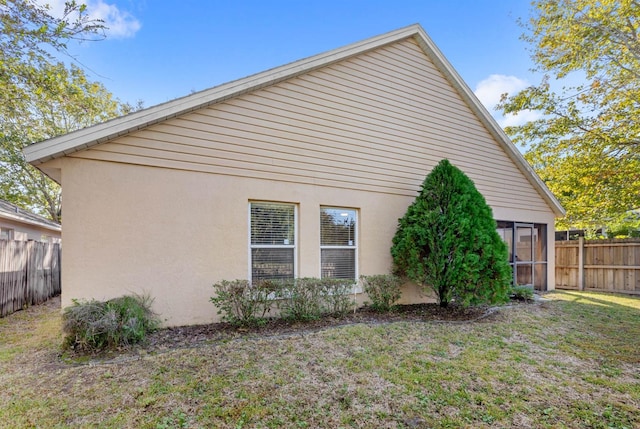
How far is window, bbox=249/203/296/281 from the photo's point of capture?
240 inches

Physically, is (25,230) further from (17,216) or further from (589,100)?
(589,100)

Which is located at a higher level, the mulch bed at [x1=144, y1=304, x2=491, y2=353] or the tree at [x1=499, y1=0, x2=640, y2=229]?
the tree at [x1=499, y1=0, x2=640, y2=229]

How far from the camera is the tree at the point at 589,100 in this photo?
33.0 ft

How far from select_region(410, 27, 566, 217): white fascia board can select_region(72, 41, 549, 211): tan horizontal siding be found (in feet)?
0.60

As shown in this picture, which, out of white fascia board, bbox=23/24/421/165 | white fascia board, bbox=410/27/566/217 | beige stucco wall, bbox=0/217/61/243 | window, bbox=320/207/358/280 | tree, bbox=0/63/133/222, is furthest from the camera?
tree, bbox=0/63/133/222

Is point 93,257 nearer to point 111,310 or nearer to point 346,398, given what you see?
point 111,310

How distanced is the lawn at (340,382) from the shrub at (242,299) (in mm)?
567

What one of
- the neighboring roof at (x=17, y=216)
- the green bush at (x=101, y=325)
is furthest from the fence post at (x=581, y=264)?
the neighboring roof at (x=17, y=216)

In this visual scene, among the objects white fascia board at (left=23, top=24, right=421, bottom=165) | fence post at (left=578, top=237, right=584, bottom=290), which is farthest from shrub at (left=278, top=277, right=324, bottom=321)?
fence post at (left=578, top=237, right=584, bottom=290)

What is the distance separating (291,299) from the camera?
5.71 meters

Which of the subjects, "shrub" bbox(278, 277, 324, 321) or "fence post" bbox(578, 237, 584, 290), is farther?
"fence post" bbox(578, 237, 584, 290)

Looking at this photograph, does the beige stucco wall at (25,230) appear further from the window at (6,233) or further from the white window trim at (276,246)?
the white window trim at (276,246)

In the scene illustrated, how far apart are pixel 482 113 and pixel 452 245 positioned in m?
5.12

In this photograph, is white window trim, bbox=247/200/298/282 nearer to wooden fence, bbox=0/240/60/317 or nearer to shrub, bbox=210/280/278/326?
shrub, bbox=210/280/278/326
